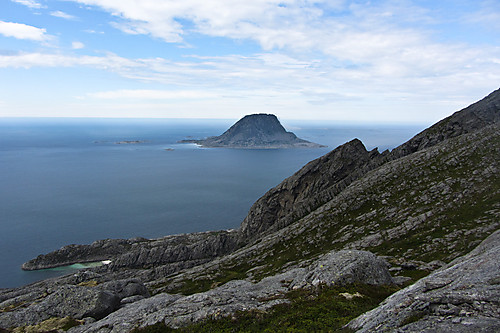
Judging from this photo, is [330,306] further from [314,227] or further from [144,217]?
[144,217]

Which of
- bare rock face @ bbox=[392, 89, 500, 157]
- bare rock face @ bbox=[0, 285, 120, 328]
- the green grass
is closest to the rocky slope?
bare rock face @ bbox=[0, 285, 120, 328]

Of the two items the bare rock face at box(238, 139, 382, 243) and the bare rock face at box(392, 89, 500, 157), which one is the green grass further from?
the bare rock face at box(392, 89, 500, 157)

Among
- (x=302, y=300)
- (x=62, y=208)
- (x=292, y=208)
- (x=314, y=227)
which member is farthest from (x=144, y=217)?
(x=302, y=300)

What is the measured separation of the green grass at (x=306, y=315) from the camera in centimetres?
1933

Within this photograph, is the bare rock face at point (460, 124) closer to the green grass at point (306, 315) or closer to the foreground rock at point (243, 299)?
the foreground rock at point (243, 299)

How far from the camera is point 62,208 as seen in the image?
15625 cm

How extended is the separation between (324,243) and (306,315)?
137 ft

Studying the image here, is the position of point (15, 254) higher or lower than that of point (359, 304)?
lower

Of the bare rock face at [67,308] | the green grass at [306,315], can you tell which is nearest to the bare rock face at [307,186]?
the bare rock face at [67,308]

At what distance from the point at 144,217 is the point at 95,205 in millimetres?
38406

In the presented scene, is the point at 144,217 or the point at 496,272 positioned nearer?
the point at 496,272

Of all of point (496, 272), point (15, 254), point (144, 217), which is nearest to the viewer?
point (496, 272)

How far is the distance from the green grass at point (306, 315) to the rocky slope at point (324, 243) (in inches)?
57.1

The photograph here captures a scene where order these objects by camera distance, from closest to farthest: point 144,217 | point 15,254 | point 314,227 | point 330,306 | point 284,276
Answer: point 330,306 → point 284,276 → point 314,227 → point 15,254 → point 144,217
